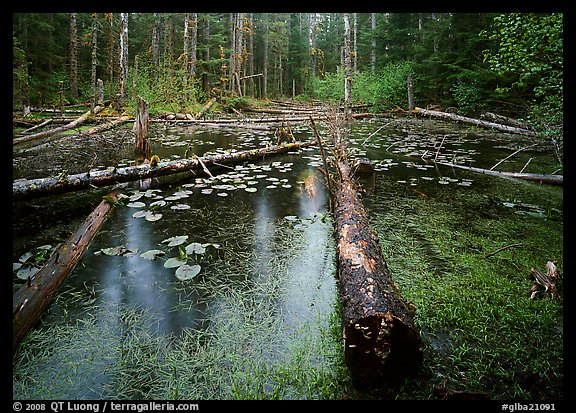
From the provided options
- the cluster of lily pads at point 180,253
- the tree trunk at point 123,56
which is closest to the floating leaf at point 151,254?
the cluster of lily pads at point 180,253

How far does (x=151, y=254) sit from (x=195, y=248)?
40 cm

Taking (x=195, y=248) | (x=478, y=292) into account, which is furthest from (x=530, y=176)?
(x=195, y=248)

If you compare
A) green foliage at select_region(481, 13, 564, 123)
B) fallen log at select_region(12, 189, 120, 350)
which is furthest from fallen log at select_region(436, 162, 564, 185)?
fallen log at select_region(12, 189, 120, 350)

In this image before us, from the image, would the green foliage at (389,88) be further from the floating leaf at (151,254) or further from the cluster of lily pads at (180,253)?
the floating leaf at (151,254)

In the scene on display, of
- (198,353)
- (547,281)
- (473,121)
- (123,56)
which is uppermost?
(123,56)

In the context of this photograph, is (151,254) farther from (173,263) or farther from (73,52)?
(73,52)

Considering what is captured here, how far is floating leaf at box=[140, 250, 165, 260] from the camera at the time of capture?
9.38 ft

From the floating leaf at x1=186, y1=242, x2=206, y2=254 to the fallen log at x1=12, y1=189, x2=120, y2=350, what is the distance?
37.4 inches

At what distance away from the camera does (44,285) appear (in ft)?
7.30

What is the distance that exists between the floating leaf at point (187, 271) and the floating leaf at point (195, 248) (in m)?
0.27

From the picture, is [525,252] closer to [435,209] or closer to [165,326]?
[435,209]

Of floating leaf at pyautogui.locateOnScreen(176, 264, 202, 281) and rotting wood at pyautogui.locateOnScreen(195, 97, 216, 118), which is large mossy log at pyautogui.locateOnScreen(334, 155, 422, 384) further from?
rotting wood at pyautogui.locateOnScreen(195, 97, 216, 118)

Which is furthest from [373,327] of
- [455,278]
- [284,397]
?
[455,278]

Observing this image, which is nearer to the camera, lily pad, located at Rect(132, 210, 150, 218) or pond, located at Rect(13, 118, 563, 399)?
pond, located at Rect(13, 118, 563, 399)
